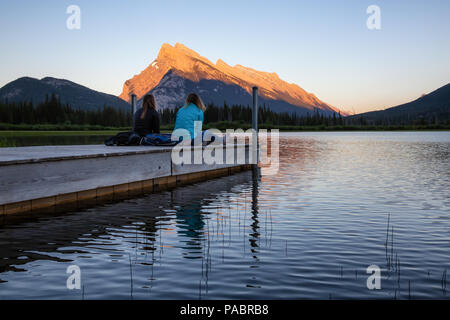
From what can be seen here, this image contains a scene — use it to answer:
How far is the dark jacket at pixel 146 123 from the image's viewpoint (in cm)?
1429

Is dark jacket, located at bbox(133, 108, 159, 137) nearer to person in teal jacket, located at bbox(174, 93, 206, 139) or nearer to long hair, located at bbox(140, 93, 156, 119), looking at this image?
long hair, located at bbox(140, 93, 156, 119)

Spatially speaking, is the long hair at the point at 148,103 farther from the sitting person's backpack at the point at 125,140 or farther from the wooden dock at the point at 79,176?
the wooden dock at the point at 79,176

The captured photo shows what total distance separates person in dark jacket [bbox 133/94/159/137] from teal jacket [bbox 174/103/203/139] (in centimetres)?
73

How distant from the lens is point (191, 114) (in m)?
14.5

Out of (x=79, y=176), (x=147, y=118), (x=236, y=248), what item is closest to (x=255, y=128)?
(x=147, y=118)

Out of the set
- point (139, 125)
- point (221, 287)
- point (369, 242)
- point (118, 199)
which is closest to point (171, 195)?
point (118, 199)

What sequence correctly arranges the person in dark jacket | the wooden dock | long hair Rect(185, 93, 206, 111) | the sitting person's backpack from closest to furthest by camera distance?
the wooden dock → the person in dark jacket → long hair Rect(185, 93, 206, 111) → the sitting person's backpack

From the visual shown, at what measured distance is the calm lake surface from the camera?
5270 mm

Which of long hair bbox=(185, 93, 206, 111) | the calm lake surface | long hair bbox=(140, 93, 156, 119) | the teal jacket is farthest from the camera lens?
the teal jacket

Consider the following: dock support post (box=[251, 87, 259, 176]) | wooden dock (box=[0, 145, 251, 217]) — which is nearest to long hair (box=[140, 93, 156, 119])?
wooden dock (box=[0, 145, 251, 217])

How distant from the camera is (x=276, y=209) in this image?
11.1m

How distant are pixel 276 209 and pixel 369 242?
3.61 m

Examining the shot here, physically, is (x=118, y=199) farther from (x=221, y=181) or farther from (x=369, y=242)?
(x=369, y=242)

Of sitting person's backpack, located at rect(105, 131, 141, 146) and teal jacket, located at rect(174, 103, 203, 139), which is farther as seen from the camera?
sitting person's backpack, located at rect(105, 131, 141, 146)
